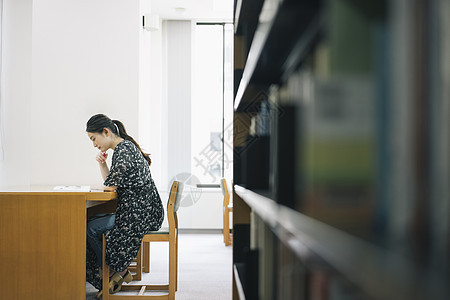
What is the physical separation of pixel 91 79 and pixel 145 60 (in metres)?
0.83

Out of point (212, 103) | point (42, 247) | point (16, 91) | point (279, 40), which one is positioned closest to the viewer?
point (279, 40)

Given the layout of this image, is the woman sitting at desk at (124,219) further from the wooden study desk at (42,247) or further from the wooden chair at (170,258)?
the wooden study desk at (42,247)

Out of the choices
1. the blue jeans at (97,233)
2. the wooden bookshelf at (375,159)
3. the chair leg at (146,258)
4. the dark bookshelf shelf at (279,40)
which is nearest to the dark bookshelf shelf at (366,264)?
the wooden bookshelf at (375,159)

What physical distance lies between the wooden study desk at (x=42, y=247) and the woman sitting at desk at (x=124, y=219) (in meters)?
0.24

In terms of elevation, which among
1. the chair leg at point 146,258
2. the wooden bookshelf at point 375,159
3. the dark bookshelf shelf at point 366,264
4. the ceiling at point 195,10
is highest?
the ceiling at point 195,10

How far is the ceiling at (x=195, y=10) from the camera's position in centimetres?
546

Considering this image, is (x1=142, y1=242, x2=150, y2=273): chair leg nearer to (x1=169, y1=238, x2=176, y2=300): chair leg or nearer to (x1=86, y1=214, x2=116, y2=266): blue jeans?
(x1=86, y1=214, x2=116, y2=266): blue jeans

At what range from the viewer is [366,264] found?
0.32 m

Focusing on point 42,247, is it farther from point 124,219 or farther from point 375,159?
point 375,159

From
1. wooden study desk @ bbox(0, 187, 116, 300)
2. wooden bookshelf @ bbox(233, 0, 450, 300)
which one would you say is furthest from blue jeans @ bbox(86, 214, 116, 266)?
wooden bookshelf @ bbox(233, 0, 450, 300)

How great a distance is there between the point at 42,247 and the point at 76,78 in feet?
7.60

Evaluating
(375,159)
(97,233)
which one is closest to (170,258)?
(97,233)

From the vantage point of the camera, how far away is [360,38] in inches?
16.1

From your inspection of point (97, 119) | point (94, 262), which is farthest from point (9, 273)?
point (97, 119)
